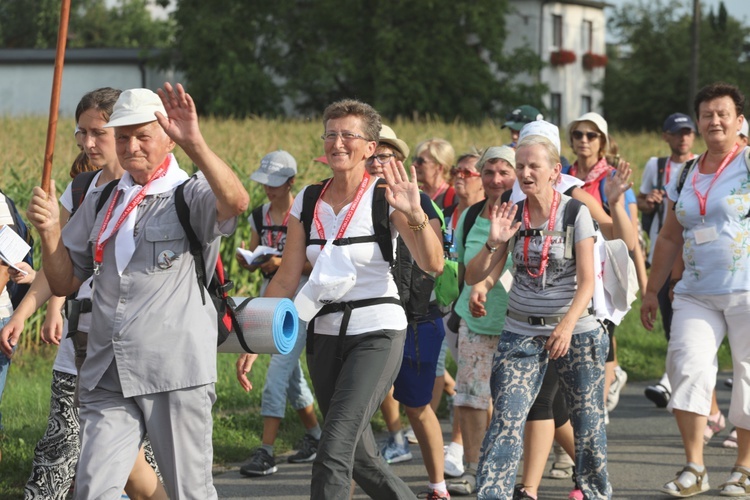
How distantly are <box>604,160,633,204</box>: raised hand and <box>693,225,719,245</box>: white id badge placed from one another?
486mm

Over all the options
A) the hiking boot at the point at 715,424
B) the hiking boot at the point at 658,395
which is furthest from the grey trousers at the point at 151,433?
the hiking boot at the point at 658,395

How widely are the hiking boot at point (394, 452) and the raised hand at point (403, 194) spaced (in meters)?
2.89

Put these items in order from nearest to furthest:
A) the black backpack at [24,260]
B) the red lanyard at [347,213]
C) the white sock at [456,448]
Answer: the red lanyard at [347,213] < the black backpack at [24,260] < the white sock at [456,448]

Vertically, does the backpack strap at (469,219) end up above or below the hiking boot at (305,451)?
above

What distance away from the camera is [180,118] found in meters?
3.98

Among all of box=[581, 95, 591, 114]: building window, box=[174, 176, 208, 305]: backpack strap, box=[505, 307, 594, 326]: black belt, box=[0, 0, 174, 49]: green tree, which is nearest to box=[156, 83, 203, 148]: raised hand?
box=[174, 176, 208, 305]: backpack strap

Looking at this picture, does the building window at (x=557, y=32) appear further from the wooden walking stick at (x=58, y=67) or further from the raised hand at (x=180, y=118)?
the raised hand at (x=180, y=118)

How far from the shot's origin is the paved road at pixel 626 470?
6.57 metres

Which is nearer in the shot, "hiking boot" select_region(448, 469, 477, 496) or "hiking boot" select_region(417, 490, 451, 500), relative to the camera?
"hiking boot" select_region(417, 490, 451, 500)

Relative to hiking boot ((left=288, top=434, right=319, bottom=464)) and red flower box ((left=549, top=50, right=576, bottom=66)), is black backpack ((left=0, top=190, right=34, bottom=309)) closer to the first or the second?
hiking boot ((left=288, top=434, right=319, bottom=464))

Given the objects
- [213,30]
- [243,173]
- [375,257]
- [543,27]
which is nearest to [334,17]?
[213,30]

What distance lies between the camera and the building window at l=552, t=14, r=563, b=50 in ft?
198

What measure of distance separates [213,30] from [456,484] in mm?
39192

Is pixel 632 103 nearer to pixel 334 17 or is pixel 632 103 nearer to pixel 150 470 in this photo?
pixel 334 17
